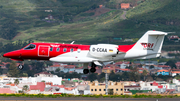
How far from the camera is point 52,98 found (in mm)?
68625

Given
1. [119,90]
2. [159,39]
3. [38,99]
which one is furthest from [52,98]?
[119,90]

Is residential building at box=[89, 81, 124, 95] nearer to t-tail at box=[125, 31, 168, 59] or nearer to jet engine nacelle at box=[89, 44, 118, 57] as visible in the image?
t-tail at box=[125, 31, 168, 59]

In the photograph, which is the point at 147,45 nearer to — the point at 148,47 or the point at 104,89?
the point at 148,47

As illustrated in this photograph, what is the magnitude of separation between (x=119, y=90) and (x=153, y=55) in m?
99.8

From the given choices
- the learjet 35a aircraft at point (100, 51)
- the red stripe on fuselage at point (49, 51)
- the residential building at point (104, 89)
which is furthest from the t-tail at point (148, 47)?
the residential building at point (104, 89)

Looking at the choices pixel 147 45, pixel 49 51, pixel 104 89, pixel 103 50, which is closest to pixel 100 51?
pixel 103 50

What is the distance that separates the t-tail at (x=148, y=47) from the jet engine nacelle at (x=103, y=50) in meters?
2.60

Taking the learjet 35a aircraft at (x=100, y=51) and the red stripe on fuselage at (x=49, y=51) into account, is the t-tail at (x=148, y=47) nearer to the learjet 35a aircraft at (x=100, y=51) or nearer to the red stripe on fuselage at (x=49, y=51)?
the learjet 35a aircraft at (x=100, y=51)

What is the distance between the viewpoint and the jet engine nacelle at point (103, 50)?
64.8 meters

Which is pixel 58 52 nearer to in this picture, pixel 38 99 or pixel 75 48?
pixel 75 48

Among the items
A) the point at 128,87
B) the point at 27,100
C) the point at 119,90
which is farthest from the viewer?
the point at 128,87

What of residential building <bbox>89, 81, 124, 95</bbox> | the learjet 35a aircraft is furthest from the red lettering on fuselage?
residential building <bbox>89, 81, 124, 95</bbox>

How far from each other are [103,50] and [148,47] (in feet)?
21.9

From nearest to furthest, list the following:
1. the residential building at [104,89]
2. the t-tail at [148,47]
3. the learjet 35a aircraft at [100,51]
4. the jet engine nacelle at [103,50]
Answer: the jet engine nacelle at [103,50], the learjet 35a aircraft at [100,51], the t-tail at [148,47], the residential building at [104,89]
